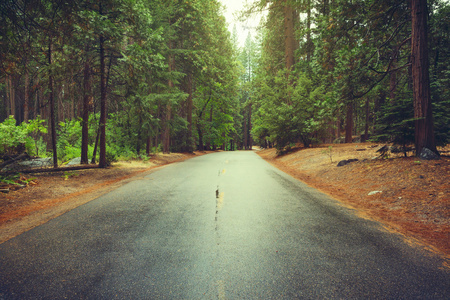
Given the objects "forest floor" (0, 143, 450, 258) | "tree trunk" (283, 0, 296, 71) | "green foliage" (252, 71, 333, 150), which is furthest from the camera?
"tree trunk" (283, 0, 296, 71)

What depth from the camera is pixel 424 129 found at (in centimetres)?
658

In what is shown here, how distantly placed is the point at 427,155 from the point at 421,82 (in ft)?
7.27

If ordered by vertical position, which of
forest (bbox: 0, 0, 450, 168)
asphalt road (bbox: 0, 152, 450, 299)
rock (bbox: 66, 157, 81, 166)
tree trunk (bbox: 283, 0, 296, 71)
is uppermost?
tree trunk (bbox: 283, 0, 296, 71)

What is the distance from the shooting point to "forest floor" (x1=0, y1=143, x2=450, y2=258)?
Answer: 3.88 m

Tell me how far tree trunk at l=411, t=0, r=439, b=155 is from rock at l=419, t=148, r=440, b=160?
94 millimetres

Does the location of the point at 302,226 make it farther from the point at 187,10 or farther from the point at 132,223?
the point at 187,10

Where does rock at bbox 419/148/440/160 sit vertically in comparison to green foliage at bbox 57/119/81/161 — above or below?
below

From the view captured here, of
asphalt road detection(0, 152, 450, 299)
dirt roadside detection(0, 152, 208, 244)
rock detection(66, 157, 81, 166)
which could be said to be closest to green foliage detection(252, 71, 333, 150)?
dirt roadside detection(0, 152, 208, 244)

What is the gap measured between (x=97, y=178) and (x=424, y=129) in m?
11.4

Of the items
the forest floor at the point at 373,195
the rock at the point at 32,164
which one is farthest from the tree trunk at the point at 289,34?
the rock at the point at 32,164

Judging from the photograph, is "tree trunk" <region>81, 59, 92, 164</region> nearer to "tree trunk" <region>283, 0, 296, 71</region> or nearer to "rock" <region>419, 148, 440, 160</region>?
"rock" <region>419, 148, 440, 160</region>

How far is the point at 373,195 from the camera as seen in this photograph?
5.80 m

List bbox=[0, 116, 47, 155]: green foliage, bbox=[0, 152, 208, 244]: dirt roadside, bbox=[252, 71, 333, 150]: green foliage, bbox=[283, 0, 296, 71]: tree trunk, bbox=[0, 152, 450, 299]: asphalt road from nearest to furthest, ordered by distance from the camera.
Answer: bbox=[0, 152, 450, 299]: asphalt road, bbox=[0, 152, 208, 244]: dirt roadside, bbox=[0, 116, 47, 155]: green foliage, bbox=[252, 71, 333, 150]: green foliage, bbox=[283, 0, 296, 71]: tree trunk

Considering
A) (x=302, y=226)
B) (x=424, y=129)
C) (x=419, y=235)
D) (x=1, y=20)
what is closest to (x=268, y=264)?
(x=302, y=226)
